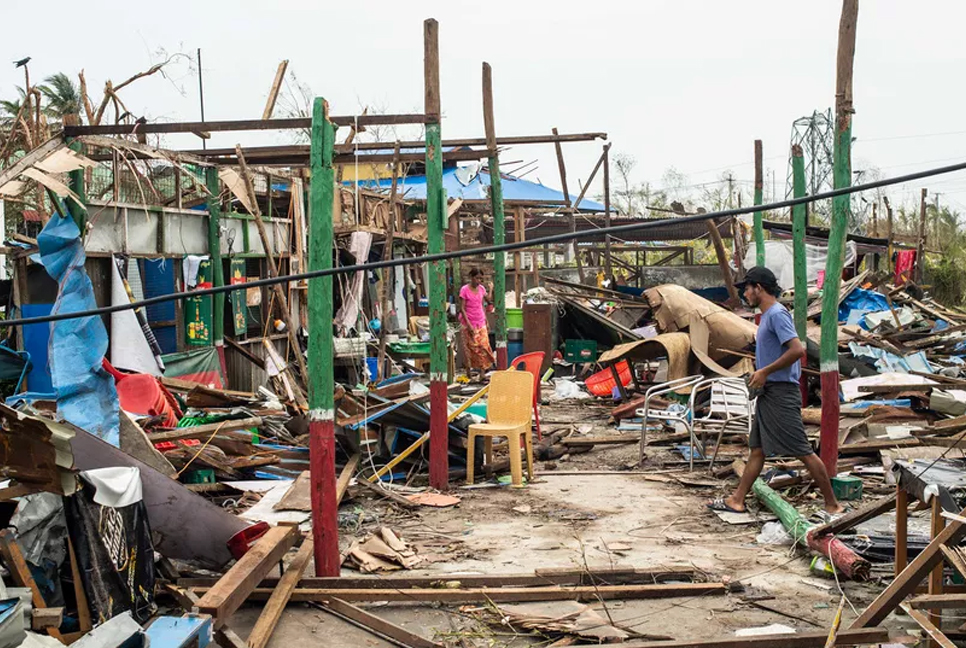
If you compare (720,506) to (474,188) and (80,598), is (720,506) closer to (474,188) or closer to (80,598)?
(80,598)

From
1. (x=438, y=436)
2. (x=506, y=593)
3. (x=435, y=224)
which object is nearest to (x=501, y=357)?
(x=438, y=436)

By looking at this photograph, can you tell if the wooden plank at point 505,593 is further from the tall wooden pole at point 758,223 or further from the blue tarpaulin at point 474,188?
the blue tarpaulin at point 474,188

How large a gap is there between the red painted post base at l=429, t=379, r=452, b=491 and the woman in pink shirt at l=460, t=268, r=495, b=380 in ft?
25.1

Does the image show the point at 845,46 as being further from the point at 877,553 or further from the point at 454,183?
the point at 454,183

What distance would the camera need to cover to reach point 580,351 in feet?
61.4

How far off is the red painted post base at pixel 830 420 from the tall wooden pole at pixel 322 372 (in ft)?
16.1

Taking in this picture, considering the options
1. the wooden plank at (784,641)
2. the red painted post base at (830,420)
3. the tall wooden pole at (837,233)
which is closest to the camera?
the wooden plank at (784,641)

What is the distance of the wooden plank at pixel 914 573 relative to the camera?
14.5 feet

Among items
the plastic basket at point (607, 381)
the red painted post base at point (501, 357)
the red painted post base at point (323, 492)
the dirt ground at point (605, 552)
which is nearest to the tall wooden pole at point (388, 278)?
the red painted post base at point (501, 357)

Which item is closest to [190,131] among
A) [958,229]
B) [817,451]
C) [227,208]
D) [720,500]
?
[227,208]

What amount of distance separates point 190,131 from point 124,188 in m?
3.18

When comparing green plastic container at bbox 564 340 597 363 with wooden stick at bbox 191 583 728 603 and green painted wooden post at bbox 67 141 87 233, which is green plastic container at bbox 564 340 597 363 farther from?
wooden stick at bbox 191 583 728 603

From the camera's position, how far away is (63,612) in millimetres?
5148

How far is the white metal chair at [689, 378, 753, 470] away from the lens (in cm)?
1022
